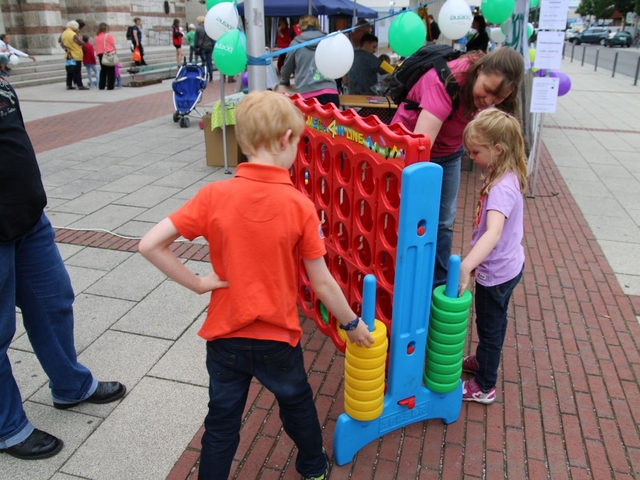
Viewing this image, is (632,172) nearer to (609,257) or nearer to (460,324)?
(609,257)

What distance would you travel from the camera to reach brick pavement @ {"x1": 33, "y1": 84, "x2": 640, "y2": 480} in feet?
7.91

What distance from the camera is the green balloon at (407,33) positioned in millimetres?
5340

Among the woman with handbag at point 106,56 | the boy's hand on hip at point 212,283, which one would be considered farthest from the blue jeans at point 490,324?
the woman with handbag at point 106,56

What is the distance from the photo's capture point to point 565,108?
13.0m

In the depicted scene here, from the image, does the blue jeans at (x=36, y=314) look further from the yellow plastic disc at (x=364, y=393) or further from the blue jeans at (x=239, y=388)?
the yellow plastic disc at (x=364, y=393)

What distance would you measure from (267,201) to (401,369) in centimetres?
119

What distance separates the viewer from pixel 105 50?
14477mm

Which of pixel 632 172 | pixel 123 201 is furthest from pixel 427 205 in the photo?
pixel 632 172

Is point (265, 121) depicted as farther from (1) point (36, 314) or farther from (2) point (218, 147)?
(2) point (218, 147)

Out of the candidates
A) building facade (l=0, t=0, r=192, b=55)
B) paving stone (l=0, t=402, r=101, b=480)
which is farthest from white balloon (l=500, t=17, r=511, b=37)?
building facade (l=0, t=0, r=192, b=55)

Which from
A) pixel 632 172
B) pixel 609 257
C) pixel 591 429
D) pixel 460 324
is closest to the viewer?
pixel 460 324

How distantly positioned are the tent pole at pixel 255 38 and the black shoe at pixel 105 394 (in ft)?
9.69

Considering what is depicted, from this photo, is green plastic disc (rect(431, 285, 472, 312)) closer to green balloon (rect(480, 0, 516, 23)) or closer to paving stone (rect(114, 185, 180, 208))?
paving stone (rect(114, 185, 180, 208))

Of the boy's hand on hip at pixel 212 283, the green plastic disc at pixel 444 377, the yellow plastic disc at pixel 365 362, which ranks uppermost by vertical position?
the boy's hand on hip at pixel 212 283
